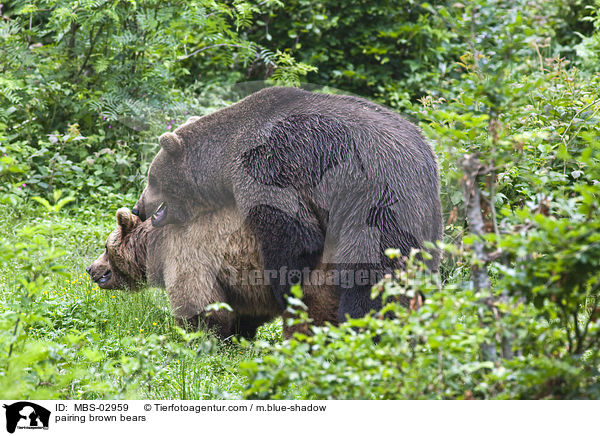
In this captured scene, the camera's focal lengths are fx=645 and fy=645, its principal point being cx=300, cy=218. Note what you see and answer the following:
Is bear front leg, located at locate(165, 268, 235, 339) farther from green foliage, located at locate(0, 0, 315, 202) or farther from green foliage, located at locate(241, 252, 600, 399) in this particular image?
green foliage, located at locate(0, 0, 315, 202)

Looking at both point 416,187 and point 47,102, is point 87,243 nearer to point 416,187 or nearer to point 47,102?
point 47,102

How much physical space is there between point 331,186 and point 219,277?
132cm

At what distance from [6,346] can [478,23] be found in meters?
2.96

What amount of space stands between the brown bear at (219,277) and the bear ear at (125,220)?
0.22 m

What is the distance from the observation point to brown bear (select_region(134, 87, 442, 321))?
4.20m

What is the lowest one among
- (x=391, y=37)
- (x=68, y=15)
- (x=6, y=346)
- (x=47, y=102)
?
(x=6, y=346)

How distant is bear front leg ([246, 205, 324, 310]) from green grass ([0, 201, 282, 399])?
2.31 feet

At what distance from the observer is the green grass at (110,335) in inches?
140

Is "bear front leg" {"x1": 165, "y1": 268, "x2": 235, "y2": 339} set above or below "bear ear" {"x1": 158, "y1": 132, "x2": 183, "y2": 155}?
below
